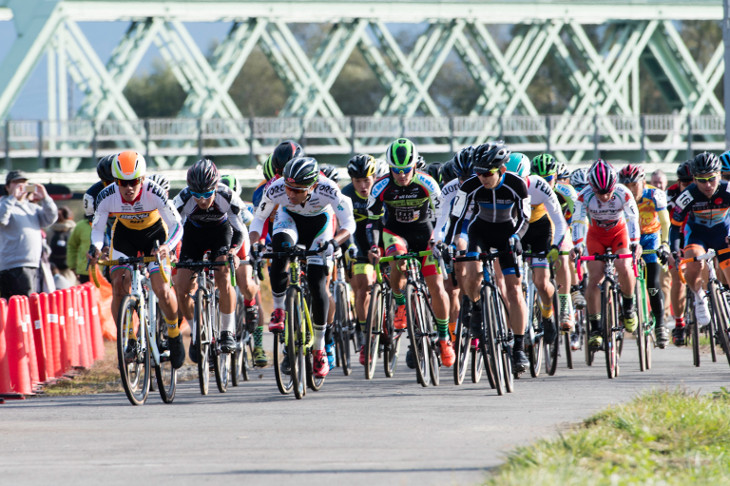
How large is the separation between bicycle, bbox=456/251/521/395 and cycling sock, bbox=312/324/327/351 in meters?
1.29

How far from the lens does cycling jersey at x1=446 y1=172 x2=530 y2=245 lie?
1107 centimetres

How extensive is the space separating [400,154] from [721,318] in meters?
3.41

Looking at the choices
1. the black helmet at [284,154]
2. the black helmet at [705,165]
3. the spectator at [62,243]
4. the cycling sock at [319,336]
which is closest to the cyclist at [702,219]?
the black helmet at [705,165]

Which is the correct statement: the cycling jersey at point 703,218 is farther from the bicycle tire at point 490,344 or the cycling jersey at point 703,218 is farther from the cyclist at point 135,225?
the cyclist at point 135,225

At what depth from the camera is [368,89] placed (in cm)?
8069

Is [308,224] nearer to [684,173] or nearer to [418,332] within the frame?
[418,332]

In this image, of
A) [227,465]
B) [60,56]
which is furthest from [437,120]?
[227,465]

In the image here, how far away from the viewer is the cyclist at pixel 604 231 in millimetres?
12617

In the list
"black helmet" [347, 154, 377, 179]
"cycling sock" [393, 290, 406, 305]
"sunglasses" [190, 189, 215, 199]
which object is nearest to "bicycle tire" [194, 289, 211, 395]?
"sunglasses" [190, 189, 215, 199]

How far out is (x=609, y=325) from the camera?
12.2m

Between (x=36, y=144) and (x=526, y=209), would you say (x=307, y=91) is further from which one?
(x=526, y=209)

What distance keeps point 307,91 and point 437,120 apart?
3.81m

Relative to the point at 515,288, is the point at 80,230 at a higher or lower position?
higher

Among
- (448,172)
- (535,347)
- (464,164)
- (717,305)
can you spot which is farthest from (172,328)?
(717,305)
